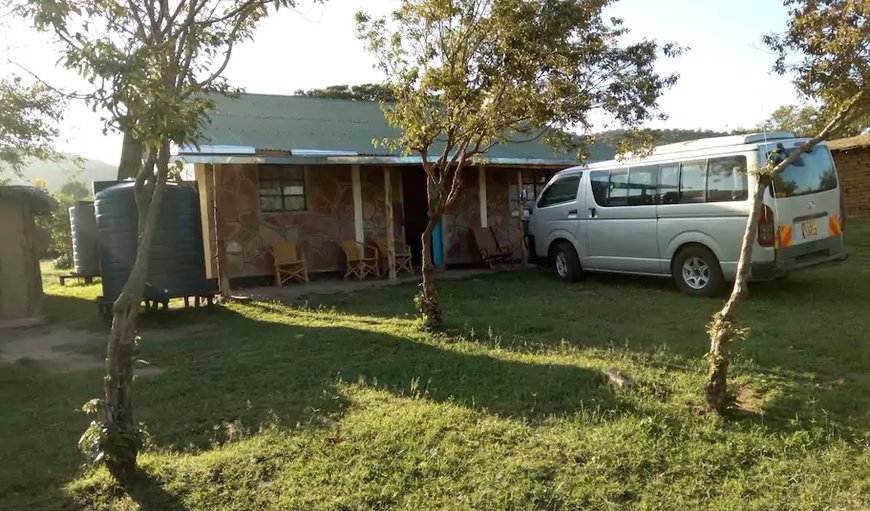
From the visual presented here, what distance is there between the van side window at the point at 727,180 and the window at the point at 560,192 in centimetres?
264

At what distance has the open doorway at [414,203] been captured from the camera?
1412 cm

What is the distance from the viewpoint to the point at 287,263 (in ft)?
37.8

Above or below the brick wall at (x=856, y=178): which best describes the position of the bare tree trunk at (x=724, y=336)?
below

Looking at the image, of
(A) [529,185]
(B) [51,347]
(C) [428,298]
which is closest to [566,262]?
(C) [428,298]

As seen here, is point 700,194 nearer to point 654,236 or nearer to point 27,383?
point 654,236

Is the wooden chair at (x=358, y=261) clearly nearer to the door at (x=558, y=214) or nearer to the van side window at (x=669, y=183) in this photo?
the door at (x=558, y=214)

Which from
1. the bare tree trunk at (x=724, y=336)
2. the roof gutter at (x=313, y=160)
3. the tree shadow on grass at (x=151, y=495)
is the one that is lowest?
the tree shadow on grass at (x=151, y=495)

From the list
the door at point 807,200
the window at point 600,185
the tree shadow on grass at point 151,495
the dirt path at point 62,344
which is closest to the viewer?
the tree shadow on grass at point 151,495

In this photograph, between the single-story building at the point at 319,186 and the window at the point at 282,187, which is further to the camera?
the window at the point at 282,187

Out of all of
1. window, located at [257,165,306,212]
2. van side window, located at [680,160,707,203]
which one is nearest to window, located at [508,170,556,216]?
window, located at [257,165,306,212]

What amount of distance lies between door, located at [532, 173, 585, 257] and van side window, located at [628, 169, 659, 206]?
1.14 m

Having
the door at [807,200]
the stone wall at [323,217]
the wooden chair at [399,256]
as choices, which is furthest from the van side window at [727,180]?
the stone wall at [323,217]

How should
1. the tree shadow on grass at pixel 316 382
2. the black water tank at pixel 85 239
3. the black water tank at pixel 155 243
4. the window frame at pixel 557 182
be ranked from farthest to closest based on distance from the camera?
the black water tank at pixel 85 239 < the window frame at pixel 557 182 < the black water tank at pixel 155 243 < the tree shadow on grass at pixel 316 382

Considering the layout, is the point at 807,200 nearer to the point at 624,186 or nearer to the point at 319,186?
the point at 624,186
